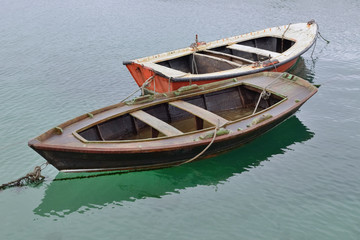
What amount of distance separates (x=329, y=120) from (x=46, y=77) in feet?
49.0

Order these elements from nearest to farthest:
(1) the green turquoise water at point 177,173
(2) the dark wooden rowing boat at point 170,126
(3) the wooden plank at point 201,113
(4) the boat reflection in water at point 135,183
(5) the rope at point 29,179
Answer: (1) the green turquoise water at point 177,173, (2) the dark wooden rowing boat at point 170,126, (4) the boat reflection in water at point 135,183, (5) the rope at point 29,179, (3) the wooden plank at point 201,113

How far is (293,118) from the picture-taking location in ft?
50.9

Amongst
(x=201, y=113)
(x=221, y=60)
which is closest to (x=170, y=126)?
(x=201, y=113)

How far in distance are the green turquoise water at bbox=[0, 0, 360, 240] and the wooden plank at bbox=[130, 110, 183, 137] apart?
141cm

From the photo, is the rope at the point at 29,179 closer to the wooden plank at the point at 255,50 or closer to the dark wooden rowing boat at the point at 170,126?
the dark wooden rowing boat at the point at 170,126

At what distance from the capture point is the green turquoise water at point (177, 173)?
986 cm

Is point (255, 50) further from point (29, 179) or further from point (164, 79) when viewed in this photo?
point (29, 179)

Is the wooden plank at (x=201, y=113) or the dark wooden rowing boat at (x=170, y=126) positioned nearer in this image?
the dark wooden rowing boat at (x=170, y=126)

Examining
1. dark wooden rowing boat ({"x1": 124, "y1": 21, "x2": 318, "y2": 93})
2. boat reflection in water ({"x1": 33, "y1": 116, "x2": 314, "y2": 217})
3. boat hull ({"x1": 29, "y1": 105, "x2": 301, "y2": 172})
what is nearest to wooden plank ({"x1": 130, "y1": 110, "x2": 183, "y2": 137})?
boat hull ({"x1": 29, "y1": 105, "x2": 301, "y2": 172})

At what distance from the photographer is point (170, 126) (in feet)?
38.2

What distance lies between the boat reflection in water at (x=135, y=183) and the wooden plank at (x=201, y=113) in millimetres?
1467

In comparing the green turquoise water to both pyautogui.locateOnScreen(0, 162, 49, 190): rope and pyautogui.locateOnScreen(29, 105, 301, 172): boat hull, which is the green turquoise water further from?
pyautogui.locateOnScreen(29, 105, 301, 172): boat hull

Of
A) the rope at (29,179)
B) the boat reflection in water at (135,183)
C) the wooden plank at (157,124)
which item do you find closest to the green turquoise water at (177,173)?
the boat reflection in water at (135,183)

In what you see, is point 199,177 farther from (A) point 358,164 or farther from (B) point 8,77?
(B) point 8,77
